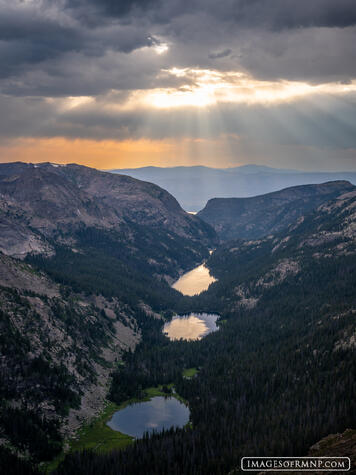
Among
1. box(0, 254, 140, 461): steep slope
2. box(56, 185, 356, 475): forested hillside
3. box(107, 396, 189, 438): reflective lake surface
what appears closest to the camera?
box(56, 185, 356, 475): forested hillside

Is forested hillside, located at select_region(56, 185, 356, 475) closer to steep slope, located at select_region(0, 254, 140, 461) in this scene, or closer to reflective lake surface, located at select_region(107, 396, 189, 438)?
reflective lake surface, located at select_region(107, 396, 189, 438)

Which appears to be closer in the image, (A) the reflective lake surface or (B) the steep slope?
(B) the steep slope

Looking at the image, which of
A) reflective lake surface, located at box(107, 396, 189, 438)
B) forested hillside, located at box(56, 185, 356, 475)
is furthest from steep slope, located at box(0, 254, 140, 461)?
forested hillside, located at box(56, 185, 356, 475)

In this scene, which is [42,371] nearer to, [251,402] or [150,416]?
[150,416]

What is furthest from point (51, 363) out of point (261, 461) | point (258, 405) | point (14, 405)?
point (261, 461)

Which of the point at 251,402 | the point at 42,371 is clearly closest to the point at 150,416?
the point at 251,402

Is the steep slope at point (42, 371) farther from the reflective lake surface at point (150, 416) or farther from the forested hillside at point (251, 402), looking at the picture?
the forested hillside at point (251, 402)

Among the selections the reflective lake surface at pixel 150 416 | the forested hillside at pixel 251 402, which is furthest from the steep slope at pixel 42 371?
the forested hillside at pixel 251 402
